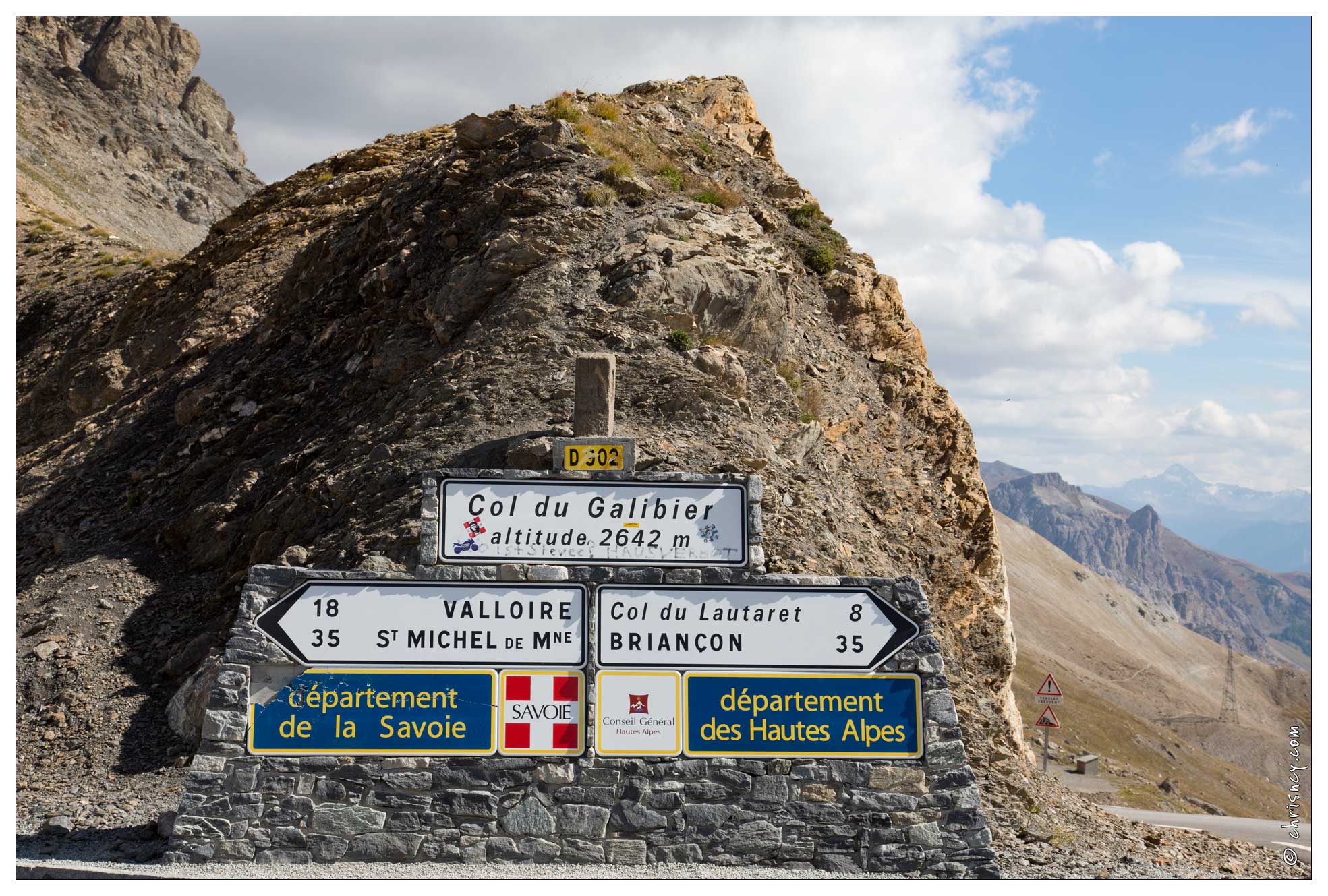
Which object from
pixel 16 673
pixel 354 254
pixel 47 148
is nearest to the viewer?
pixel 16 673

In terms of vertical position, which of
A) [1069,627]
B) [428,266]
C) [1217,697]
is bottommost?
[1217,697]

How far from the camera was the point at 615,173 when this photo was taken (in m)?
15.5

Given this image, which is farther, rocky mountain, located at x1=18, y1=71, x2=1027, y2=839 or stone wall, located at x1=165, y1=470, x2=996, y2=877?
rocky mountain, located at x1=18, y1=71, x2=1027, y2=839

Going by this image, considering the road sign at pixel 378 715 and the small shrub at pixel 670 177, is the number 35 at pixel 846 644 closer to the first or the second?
the road sign at pixel 378 715

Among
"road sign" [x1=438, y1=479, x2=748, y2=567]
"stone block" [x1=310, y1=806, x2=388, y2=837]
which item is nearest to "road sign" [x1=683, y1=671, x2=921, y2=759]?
"road sign" [x1=438, y1=479, x2=748, y2=567]

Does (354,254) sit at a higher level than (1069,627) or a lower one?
higher

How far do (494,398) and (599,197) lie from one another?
4708 mm

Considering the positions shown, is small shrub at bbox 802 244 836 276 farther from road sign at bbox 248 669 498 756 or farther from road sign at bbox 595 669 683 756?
road sign at bbox 248 669 498 756

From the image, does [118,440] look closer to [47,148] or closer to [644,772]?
[644,772]

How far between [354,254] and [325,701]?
1343 centimetres

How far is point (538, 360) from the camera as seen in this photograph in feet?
41.0

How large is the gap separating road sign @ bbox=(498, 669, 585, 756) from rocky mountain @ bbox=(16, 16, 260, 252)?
165 ft

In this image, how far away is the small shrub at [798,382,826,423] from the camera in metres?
14.7
